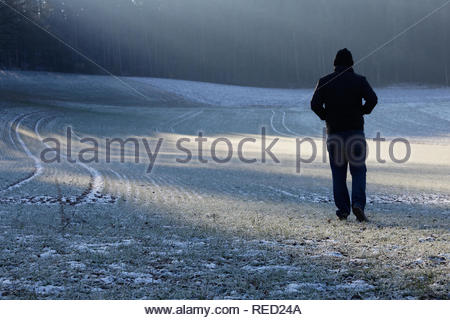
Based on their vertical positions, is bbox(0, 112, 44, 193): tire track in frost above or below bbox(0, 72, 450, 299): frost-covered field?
above

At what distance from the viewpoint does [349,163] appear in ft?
20.5

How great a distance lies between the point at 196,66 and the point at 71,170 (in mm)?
61888

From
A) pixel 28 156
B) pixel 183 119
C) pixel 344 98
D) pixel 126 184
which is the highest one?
pixel 183 119

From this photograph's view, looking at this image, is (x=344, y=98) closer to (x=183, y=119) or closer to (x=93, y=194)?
(x=93, y=194)

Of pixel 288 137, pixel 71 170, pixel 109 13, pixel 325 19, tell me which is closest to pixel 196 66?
pixel 109 13

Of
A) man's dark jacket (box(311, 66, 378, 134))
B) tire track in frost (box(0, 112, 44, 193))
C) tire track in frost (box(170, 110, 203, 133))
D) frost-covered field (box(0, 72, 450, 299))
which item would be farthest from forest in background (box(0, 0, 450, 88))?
man's dark jacket (box(311, 66, 378, 134))

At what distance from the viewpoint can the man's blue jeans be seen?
6.16 m

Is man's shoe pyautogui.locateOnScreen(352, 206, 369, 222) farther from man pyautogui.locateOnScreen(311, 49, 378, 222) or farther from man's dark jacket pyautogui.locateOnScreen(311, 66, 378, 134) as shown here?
man's dark jacket pyautogui.locateOnScreen(311, 66, 378, 134)

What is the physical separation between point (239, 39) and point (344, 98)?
7988 centimetres

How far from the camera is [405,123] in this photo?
35.1 m

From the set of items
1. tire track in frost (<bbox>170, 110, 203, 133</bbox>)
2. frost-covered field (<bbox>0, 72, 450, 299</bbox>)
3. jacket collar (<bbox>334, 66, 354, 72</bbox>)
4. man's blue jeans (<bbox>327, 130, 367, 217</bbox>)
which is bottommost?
frost-covered field (<bbox>0, 72, 450, 299</bbox>)

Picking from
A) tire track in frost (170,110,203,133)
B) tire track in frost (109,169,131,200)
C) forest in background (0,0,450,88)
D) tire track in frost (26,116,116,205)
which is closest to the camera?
tire track in frost (26,116,116,205)

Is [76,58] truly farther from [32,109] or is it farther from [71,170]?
[71,170]

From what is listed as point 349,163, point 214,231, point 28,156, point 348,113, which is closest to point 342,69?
point 348,113
